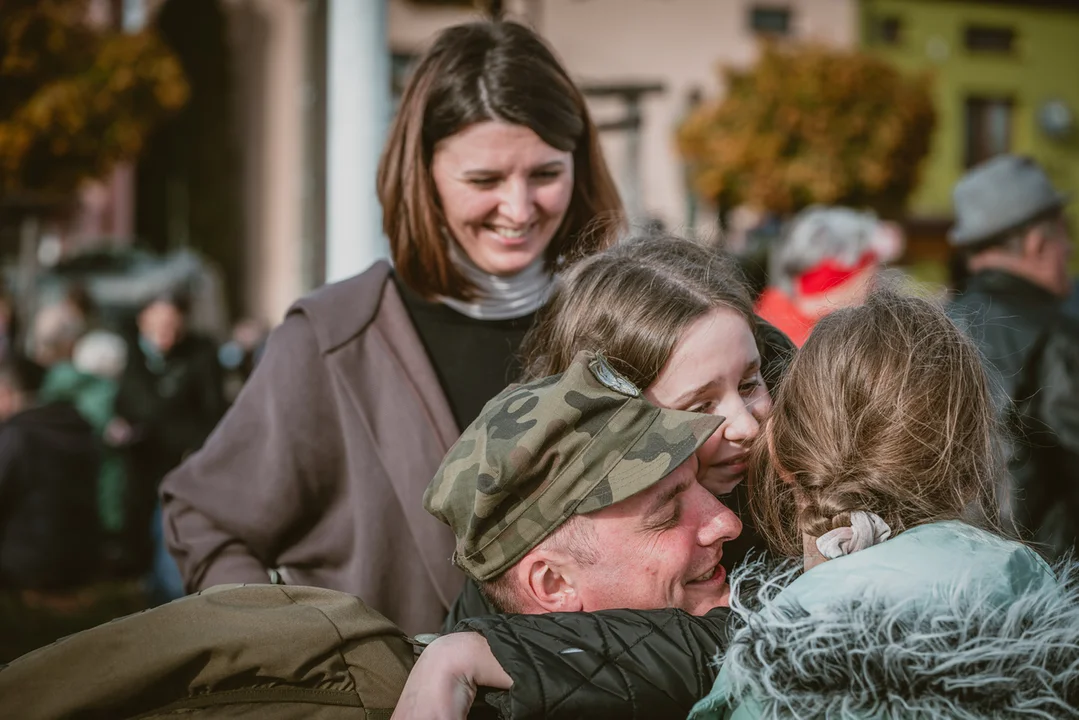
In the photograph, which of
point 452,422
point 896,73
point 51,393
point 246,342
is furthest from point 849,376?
point 896,73

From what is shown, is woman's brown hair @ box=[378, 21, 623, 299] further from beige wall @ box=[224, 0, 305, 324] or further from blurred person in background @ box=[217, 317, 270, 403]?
beige wall @ box=[224, 0, 305, 324]

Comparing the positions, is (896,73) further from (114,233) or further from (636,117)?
(114,233)

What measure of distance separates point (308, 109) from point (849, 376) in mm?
2846

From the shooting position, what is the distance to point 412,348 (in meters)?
2.42

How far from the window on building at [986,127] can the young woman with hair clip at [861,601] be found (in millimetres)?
28882

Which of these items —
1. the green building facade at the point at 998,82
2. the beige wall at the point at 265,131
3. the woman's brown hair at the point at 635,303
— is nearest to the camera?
the woman's brown hair at the point at 635,303

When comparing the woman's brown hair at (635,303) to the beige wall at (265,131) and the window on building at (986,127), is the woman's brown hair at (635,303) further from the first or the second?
the window on building at (986,127)

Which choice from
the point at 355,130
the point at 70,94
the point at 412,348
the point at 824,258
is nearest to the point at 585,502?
the point at 412,348

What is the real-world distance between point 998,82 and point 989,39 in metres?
1.05

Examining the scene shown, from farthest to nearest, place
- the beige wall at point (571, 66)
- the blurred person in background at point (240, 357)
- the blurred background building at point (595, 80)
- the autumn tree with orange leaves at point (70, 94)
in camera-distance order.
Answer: the beige wall at point (571, 66), the blurred background building at point (595, 80), the autumn tree with orange leaves at point (70, 94), the blurred person in background at point (240, 357)

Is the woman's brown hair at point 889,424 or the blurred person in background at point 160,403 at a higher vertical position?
the woman's brown hair at point 889,424

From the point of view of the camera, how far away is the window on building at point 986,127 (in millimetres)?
28281

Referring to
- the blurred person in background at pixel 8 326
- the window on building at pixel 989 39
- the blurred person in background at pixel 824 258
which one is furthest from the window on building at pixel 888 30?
the blurred person in background at pixel 824 258

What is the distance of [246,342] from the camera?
10602 millimetres
